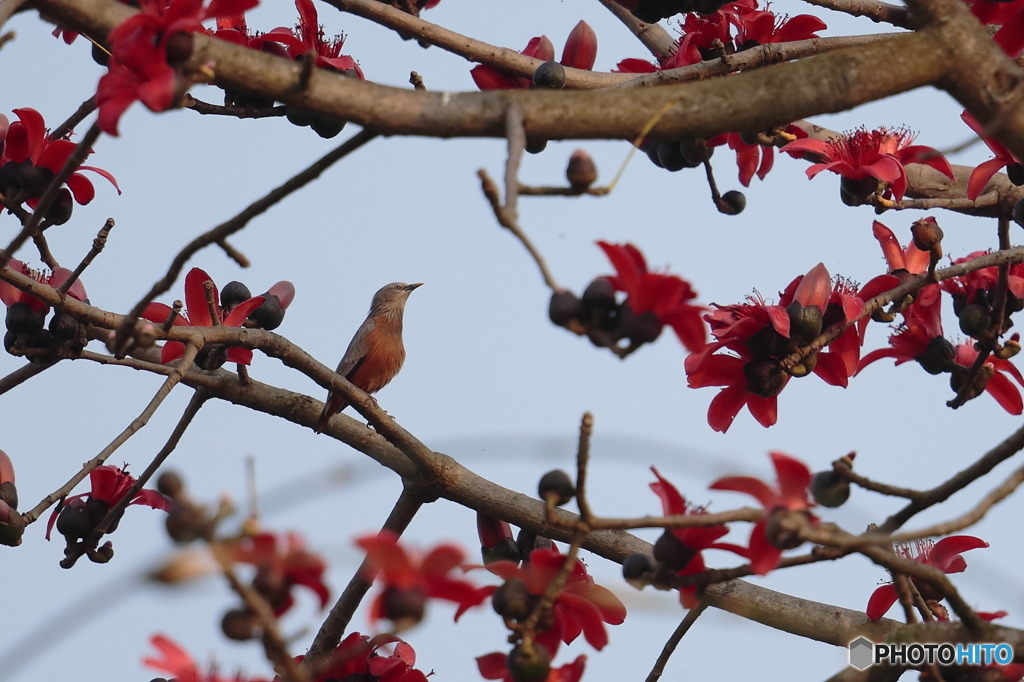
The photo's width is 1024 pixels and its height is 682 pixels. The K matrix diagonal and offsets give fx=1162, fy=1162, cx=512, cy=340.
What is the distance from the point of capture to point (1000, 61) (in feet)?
6.32

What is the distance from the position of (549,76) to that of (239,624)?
1.88m

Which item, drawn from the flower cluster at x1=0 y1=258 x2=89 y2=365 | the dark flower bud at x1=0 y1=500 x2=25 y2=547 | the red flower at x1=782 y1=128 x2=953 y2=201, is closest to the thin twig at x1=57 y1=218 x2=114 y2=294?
the flower cluster at x1=0 y1=258 x2=89 y2=365

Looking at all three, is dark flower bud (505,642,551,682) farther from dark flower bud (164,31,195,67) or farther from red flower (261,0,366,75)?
red flower (261,0,366,75)

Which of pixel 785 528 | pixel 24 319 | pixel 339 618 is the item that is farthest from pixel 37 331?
pixel 785 528

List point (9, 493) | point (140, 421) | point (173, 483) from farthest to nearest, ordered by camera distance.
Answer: point (9, 493) < point (140, 421) < point (173, 483)

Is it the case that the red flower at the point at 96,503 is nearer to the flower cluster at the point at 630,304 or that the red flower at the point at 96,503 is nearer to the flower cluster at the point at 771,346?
the flower cluster at the point at 771,346

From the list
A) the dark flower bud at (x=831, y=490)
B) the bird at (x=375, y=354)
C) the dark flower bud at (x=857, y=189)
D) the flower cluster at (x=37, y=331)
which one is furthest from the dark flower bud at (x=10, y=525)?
the bird at (x=375, y=354)

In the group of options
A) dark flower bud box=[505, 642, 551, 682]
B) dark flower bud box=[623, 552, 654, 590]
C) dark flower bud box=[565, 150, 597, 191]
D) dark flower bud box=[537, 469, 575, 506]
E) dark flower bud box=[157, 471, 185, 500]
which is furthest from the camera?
dark flower bud box=[623, 552, 654, 590]

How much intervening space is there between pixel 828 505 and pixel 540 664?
51cm

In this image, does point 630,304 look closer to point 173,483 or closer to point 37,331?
point 173,483

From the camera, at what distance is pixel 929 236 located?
8.40 feet

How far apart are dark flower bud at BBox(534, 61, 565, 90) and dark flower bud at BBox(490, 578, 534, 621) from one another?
1.44 meters

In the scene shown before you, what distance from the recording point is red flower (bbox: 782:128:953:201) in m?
2.86

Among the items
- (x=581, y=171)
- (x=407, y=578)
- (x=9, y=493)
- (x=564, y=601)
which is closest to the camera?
(x=407, y=578)
